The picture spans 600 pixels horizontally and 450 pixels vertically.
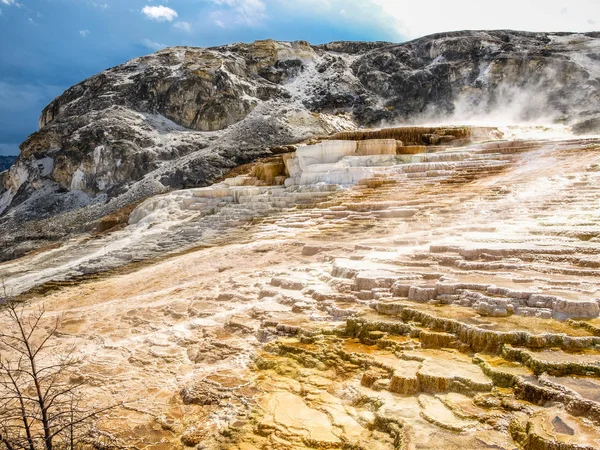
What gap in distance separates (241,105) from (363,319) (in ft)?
83.4

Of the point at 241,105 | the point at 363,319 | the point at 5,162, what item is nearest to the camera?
the point at 363,319

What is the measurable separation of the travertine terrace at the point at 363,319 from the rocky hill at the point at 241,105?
11507 mm

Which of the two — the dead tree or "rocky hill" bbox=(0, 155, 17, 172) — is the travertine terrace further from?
"rocky hill" bbox=(0, 155, 17, 172)

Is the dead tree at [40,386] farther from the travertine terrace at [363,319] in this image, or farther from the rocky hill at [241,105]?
the rocky hill at [241,105]

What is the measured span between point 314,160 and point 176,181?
8.82 m

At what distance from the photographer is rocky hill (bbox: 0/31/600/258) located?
77.4ft

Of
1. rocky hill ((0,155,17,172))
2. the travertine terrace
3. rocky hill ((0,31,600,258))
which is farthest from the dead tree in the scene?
rocky hill ((0,155,17,172))

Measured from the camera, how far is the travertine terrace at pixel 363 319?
3.49 m

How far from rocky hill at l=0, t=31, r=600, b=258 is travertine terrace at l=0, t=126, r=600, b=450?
1151 cm

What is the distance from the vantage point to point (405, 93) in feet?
106

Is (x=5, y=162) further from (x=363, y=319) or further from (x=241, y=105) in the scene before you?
(x=363, y=319)

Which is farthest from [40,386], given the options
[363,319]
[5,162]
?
[5,162]

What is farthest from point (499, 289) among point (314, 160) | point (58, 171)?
point (58, 171)

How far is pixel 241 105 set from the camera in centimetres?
2834
